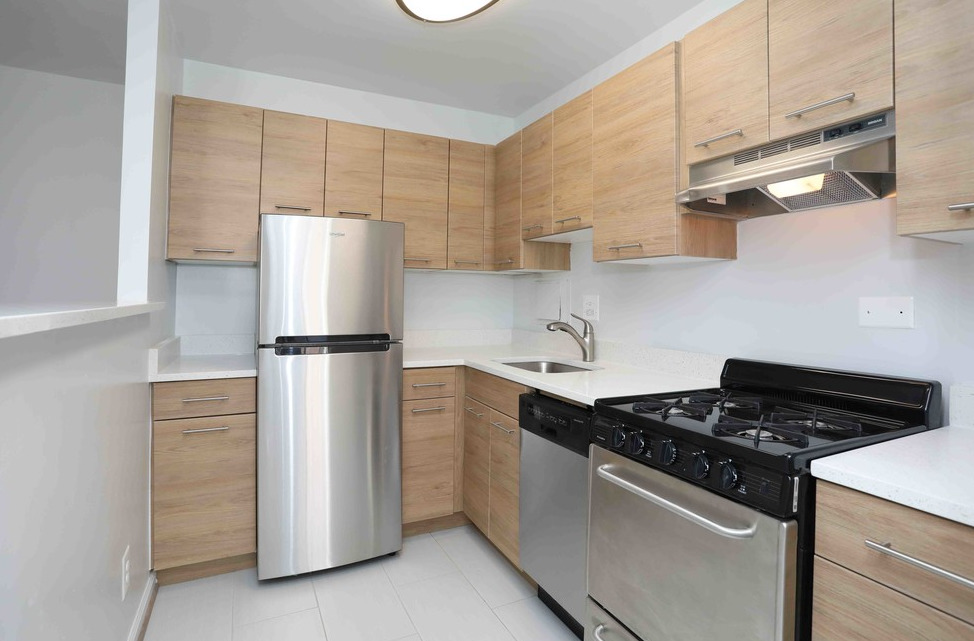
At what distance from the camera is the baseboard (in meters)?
1.76

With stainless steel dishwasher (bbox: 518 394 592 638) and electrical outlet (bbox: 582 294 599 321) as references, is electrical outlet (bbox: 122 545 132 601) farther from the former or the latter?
electrical outlet (bbox: 582 294 599 321)

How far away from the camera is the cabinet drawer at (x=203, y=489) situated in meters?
2.11

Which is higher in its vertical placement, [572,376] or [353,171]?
[353,171]

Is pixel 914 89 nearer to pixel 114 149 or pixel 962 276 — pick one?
pixel 962 276

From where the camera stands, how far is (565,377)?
2148 millimetres

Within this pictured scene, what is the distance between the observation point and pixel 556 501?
6.20 ft

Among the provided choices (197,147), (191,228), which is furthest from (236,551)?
(197,147)

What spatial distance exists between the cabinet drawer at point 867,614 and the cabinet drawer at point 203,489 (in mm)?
2127

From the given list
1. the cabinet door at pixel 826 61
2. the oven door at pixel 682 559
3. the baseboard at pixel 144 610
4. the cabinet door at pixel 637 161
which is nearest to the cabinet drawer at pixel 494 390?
the oven door at pixel 682 559

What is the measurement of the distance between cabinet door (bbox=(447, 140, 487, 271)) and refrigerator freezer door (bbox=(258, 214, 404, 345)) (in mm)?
623

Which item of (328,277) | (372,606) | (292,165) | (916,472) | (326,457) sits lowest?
(372,606)

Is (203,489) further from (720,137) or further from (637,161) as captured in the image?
(720,137)

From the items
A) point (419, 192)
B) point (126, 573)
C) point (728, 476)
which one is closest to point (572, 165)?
point (419, 192)

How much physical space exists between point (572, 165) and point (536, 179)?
1.07 ft
